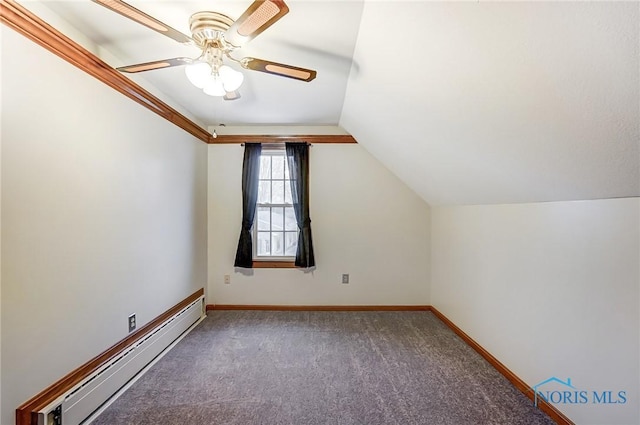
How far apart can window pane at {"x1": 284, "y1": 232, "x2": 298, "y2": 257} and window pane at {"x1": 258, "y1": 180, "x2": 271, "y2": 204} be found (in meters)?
0.53

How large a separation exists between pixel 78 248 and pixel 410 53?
7.33 ft

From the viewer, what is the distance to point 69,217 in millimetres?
1749

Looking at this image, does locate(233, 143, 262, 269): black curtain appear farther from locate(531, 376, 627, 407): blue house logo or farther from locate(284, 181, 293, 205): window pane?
locate(531, 376, 627, 407): blue house logo

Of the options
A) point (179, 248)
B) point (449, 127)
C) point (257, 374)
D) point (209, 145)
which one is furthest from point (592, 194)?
Answer: point (209, 145)

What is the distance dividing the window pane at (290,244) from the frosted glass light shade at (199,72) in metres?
2.56

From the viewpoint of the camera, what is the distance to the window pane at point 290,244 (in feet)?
13.3

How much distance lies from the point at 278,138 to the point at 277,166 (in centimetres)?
37

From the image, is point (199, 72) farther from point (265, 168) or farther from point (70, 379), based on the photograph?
point (265, 168)

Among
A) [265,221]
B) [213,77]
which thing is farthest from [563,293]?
[265,221]

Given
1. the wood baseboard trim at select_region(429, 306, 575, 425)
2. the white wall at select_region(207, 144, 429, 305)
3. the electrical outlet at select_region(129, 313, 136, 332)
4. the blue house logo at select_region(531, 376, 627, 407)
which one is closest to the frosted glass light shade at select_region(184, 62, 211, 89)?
the electrical outlet at select_region(129, 313, 136, 332)

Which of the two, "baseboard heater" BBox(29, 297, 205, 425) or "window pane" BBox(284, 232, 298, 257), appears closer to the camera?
"baseboard heater" BBox(29, 297, 205, 425)

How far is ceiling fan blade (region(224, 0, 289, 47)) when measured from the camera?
45.4 inches

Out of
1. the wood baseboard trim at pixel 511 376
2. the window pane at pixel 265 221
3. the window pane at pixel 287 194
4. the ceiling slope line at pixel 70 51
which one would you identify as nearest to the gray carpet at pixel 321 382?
the wood baseboard trim at pixel 511 376

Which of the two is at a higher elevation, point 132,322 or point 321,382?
point 132,322
